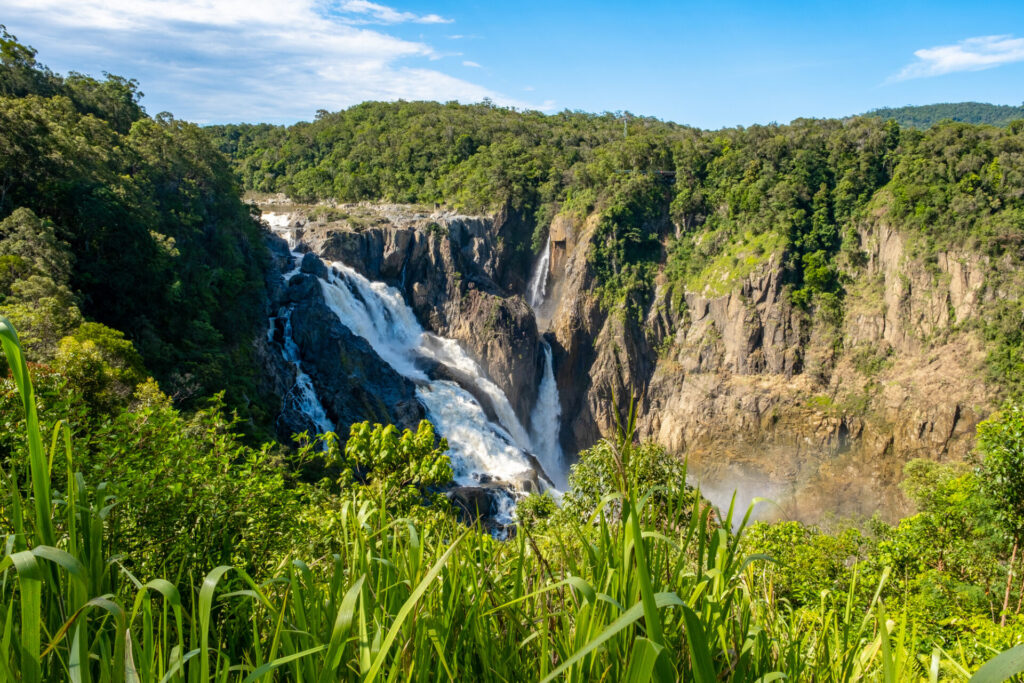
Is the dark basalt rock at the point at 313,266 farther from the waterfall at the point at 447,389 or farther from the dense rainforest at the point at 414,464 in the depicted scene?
the dense rainforest at the point at 414,464

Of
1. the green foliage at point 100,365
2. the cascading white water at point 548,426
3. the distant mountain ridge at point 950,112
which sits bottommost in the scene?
the cascading white water at point 548,426

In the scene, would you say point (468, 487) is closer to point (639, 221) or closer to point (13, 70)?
point (639, 221)

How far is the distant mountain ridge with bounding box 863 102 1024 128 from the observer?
385 ft

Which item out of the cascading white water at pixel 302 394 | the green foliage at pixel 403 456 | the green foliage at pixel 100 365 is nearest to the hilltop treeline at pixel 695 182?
the cascading white water at pixel 302 394

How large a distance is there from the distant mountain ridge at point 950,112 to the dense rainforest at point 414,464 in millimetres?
99667

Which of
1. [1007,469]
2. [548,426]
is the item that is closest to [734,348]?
[548,426]

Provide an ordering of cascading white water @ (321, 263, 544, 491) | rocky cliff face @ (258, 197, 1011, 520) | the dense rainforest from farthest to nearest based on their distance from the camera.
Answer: rocky cliff face @ (258, 197, 1011, 520)
cascading white water @ (321, 263, 544, 491)
the dense rainforest

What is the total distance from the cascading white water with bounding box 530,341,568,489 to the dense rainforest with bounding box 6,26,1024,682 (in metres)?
6.44

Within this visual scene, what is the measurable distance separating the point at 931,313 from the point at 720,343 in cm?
984

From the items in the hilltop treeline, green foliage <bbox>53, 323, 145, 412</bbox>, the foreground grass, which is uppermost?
the hilltop treeline

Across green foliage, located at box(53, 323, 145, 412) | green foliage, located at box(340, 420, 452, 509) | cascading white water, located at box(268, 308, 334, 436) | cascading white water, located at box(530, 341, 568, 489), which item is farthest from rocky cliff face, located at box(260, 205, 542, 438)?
green foliage, located at box(340, 420, 452, 509)

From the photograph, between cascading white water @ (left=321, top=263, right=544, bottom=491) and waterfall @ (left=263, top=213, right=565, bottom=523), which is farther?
cascading white water @ (left=321, top=263, right=544, bottom=491)

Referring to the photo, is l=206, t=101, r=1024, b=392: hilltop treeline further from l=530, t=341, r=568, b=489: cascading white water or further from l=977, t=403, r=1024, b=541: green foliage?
l=977, t=403, r=1024, b=541: green foliage

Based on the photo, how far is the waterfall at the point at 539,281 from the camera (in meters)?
38.0
